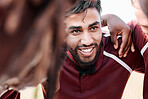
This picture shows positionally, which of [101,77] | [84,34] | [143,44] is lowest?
[101,77]

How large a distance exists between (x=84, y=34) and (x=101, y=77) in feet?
0.79

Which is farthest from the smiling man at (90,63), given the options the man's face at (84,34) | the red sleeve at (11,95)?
the red sleeve at (11,95)

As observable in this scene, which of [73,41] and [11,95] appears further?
[73,41]

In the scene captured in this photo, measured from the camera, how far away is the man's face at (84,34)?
3.12 feet

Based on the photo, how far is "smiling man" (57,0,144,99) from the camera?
96 cm

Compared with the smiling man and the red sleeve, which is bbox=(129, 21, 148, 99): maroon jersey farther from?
the red sleeve

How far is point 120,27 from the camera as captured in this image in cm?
100

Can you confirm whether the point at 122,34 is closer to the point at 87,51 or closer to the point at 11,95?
the point at 87,51

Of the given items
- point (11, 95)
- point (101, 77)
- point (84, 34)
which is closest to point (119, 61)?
point (101, 77)

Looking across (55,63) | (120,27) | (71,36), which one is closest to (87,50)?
(71,36)

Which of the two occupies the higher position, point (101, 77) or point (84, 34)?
point (84, 34)

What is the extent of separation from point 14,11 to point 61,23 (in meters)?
0.04

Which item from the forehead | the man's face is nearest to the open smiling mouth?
the man's face

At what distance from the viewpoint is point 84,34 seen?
953mm
